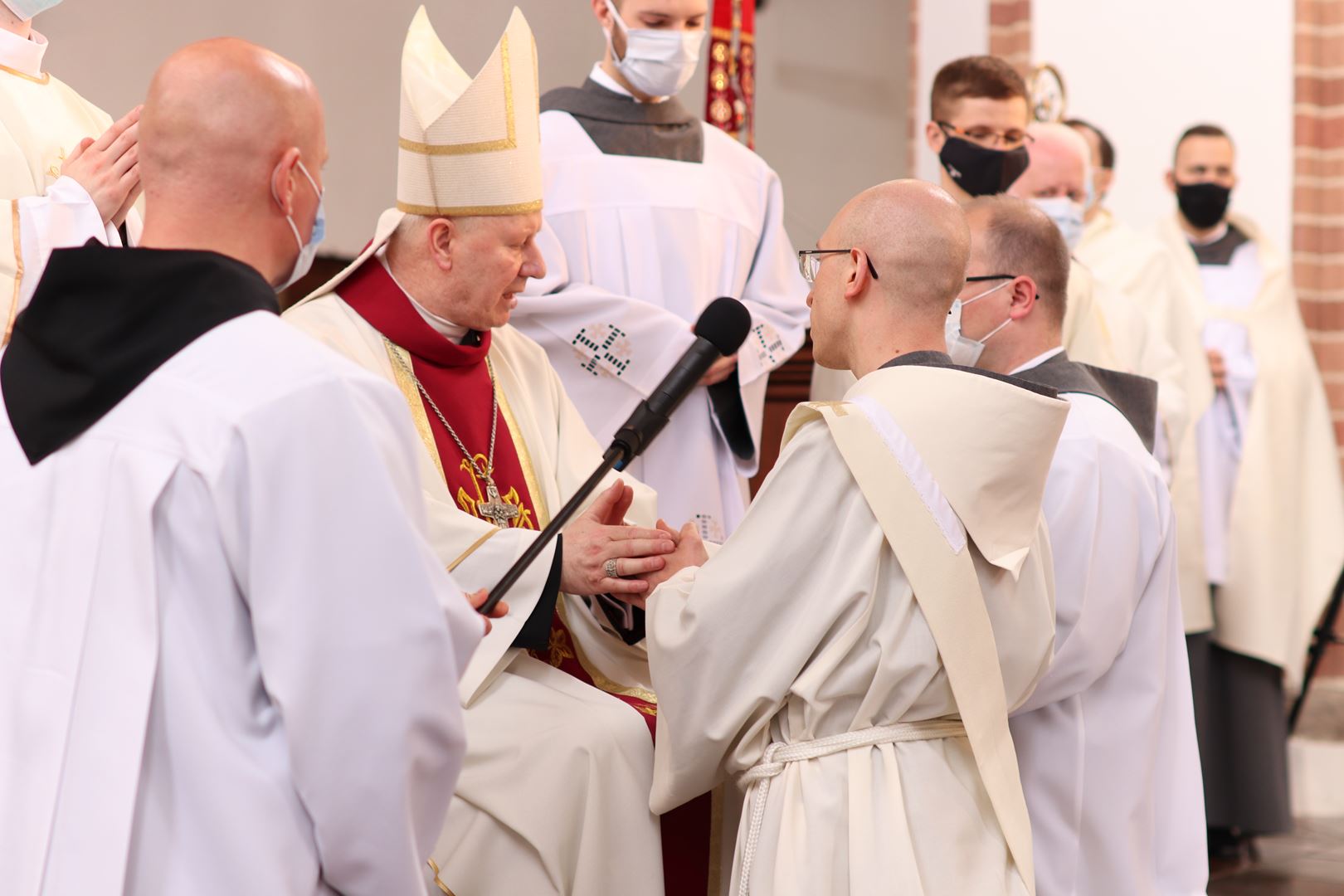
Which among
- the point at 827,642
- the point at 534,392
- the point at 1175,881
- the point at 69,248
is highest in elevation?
the point at 69,248

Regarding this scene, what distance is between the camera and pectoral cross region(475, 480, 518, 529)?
332 cm

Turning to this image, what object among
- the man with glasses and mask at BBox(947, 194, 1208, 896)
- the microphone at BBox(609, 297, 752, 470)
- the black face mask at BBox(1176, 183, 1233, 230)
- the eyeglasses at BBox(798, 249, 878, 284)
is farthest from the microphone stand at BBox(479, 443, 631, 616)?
the black face mask at BBox(1176, 183, 1233, 230)

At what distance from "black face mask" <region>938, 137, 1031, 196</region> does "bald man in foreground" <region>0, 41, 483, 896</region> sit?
3650 millimetres

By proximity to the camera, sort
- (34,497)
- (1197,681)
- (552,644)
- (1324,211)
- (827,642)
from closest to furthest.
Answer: (34,497) → (827,642) → (552,644) → (1197,681) → (1324,211)

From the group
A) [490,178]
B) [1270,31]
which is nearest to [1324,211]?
[1270,31]

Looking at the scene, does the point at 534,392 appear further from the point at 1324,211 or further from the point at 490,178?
the point at 1324,211

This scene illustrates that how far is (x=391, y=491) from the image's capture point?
73.1 inches

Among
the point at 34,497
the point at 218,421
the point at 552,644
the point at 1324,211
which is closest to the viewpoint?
the point at 218,421

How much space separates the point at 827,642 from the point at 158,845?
3.63 feet

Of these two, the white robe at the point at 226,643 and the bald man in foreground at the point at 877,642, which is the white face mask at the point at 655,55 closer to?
the bald man in foreground at the point at 877,642

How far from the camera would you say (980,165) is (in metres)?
5.20

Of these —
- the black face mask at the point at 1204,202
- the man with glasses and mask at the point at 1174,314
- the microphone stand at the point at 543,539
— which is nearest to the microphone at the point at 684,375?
the microphone stand at the point at 543,539

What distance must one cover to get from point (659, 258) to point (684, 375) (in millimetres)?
1458

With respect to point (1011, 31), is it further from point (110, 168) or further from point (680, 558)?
point (110, 168)
